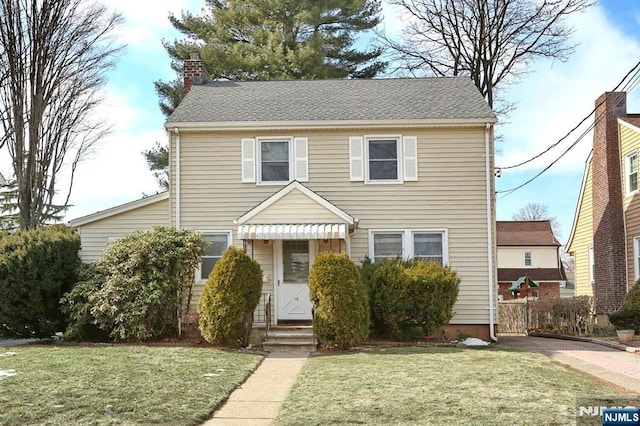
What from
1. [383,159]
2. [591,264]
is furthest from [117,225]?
[591,264]

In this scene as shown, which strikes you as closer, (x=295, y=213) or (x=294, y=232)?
(x=294, y=232)

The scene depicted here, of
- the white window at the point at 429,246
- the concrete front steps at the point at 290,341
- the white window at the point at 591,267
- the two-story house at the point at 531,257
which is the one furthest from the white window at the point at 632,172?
the two-story house at the point at 531,257

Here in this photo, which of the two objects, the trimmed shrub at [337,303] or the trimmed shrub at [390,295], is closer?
the trimmed shrub at [337,303]

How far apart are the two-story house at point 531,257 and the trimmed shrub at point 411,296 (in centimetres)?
2689

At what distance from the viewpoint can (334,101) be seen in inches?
750

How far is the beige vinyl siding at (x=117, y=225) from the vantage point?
60.3 ft

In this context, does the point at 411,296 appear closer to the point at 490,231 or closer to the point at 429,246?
the point at 429,246

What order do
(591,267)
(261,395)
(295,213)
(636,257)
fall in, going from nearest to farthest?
(261,395)
(295,213)
(636,257)
(591,267)

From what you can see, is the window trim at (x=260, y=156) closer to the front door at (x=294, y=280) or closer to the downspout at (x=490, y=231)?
the front door at (x=294, y=280)

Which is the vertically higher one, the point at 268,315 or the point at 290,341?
the point at 268,315

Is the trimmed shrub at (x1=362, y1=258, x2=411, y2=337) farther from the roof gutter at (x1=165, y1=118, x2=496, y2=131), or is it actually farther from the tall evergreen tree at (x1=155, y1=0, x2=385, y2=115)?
the tall evergreen tree at (x1=155, y1=0, x2=385, y2=115)

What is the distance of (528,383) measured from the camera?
31.9ft

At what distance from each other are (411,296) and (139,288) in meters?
6.07

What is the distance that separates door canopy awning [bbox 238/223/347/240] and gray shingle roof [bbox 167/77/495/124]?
10.4 feet
